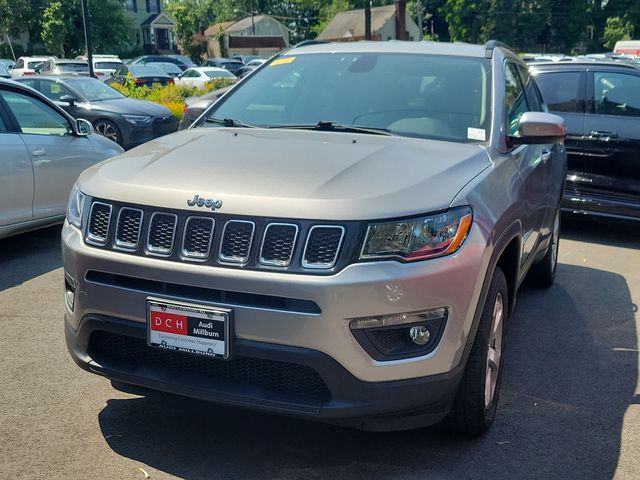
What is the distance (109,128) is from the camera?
46.5ft

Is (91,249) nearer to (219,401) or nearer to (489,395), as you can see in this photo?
(219,401)

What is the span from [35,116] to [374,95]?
4.18m

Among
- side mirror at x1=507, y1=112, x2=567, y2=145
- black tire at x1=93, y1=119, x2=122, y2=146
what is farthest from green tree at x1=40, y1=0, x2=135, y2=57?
side mirror at x1=507, y1=112, x2=567, y2=145

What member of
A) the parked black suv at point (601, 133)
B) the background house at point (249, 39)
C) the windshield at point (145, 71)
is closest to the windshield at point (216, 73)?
the windshield at point (145, 71)

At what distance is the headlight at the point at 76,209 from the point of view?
11.7 ft

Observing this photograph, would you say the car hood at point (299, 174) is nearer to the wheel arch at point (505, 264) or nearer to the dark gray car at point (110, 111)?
the wheel arch at point (505, 264)

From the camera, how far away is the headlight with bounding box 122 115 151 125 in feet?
46.1

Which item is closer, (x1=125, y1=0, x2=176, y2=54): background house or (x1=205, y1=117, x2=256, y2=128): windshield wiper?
(x1=205, y1=117, x2=256, y2=128): windshield wiper

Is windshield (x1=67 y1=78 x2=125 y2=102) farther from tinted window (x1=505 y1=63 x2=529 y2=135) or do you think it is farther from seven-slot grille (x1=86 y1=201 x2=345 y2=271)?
seven-slot grille (x1=86 y1=201 x2=345 y2=271)

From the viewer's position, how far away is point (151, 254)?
3195mm

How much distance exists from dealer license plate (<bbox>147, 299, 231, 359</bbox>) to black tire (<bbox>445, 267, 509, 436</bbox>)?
110 centimetres

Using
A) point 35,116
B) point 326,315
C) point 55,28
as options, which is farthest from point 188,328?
point 55,28

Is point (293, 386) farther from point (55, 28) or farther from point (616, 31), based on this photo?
point (616, 31)

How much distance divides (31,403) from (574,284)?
14.5 feet
